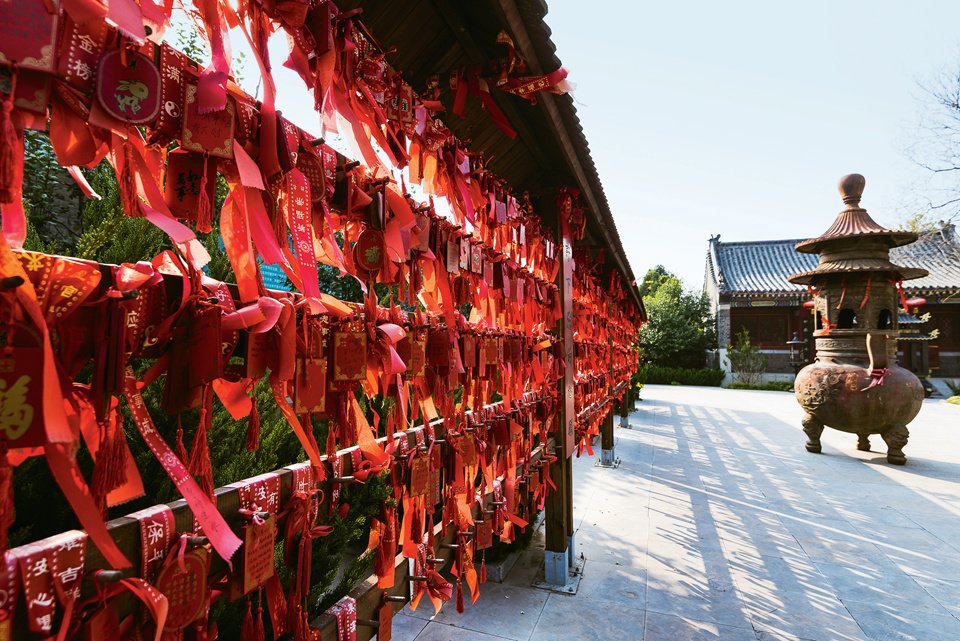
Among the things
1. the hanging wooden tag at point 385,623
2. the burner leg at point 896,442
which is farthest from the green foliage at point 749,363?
the hanging wooden tag at point 385,623

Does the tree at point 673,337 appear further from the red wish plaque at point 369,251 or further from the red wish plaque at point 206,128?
the red wish plaque at point 206,128

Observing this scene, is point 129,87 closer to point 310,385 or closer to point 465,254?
point 310,385

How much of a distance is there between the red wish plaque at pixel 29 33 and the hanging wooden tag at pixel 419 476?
4.30ft

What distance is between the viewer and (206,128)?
79 cm

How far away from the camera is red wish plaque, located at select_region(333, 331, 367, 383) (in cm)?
105

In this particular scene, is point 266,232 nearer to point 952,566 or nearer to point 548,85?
point 548,85

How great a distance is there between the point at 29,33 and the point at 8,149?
0.45ft

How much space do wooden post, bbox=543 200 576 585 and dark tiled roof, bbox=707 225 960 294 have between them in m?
21.1

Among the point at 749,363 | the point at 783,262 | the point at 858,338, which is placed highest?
the point at 783,262

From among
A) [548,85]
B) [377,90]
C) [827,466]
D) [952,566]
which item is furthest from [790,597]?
[827,466]

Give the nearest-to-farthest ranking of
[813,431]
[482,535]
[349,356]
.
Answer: [349,356] → [482,535] → [813,431]

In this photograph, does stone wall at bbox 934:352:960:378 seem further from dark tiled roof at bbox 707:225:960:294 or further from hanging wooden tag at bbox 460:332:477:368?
hanging wooden tag at bbox 460:332:477:368

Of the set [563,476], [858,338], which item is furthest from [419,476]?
[858,338]

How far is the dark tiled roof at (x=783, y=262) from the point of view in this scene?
66.7 ft
